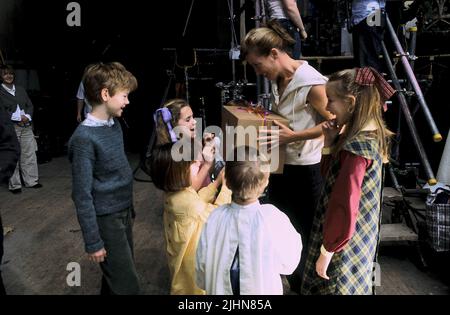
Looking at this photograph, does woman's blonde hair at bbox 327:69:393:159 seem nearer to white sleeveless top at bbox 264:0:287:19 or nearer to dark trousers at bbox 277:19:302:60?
dark trousers at bbox 277:19:302:60

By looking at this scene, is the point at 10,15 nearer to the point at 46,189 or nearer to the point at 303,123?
the point at 46,189

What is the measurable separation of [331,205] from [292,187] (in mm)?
611

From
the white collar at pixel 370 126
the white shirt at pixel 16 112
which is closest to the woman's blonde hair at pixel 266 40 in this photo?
the white collar at pixel 370 126

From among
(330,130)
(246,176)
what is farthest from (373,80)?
(246,176)

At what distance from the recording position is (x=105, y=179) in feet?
6.75

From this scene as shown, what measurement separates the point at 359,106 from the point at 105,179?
1350 millimetres

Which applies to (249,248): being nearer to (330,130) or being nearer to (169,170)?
(169,170)

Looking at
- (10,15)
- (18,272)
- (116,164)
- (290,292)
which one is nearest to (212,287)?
(116,164)

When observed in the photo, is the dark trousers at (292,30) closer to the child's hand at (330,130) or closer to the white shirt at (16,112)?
the child's hand at (330,130)

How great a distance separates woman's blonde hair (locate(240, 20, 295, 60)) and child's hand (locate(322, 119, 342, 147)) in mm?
502

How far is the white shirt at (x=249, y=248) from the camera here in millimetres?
1589

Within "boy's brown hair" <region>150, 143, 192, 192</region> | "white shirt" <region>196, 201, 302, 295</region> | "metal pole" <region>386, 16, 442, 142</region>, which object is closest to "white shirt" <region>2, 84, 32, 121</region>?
"boy's brown hair" <region>150, 143, 192, 192</region>

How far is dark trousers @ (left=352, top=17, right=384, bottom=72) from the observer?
326 centimetres

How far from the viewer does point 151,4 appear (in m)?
7.86
